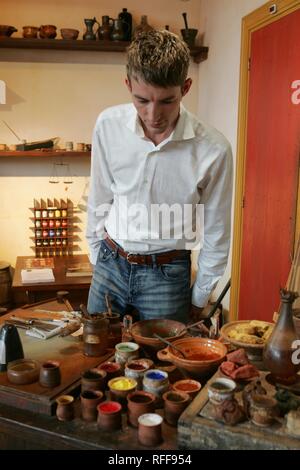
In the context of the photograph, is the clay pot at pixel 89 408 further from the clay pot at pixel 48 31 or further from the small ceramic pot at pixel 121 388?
the clay pot at pixel 48 31

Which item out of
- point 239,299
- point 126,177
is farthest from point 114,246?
point 239,299

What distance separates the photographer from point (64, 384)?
1.26 meters

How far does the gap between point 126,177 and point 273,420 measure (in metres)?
1.05

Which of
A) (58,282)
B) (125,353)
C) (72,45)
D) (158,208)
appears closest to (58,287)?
(58,282)

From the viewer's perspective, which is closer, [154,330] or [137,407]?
[137,407]

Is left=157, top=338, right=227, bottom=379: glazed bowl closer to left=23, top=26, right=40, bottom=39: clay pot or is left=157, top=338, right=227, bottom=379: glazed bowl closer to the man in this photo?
the man

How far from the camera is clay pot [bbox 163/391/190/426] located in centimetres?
110

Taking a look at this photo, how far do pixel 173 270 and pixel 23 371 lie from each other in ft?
2.32

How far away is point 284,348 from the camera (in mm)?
1170

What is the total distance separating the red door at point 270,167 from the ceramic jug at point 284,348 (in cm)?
162

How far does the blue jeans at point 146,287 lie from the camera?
1762mm

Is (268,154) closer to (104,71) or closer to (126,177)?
(126,177)

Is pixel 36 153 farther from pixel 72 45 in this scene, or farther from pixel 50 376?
pixel 50 376

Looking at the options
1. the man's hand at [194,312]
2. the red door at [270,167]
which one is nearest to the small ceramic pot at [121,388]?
the man's hand at [194,312]
